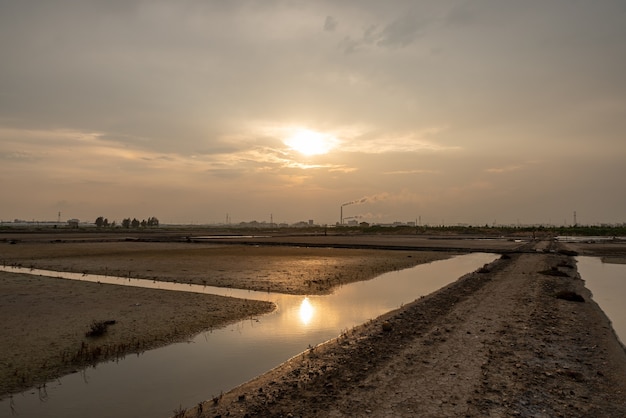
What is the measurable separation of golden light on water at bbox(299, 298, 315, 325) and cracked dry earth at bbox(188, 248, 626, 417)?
3035 millimetres

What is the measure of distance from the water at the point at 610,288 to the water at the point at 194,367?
9560 millimetres

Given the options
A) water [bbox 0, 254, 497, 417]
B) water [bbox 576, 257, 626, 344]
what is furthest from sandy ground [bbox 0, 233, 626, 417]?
water [bbox 0, 254, 497, 417]

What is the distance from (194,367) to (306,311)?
27.4 feet

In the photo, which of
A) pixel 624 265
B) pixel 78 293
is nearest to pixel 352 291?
pixel 78 293

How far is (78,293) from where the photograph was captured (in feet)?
74.0

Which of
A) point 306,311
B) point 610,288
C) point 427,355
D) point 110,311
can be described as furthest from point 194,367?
point 610,288

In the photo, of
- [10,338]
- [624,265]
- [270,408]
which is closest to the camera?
[270,408]

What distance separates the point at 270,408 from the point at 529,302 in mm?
16770

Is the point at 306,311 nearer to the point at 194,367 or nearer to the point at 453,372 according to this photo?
the point at 194,367

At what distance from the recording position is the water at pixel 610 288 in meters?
17.6

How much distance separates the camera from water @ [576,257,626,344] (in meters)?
17.6

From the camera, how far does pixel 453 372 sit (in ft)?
34.4

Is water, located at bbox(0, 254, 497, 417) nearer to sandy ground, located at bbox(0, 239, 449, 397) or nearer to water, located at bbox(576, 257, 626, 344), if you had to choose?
sandy ground, located at bbox(0, 239, 449, 397)

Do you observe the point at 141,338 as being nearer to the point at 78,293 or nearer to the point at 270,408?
the point at 270,408
